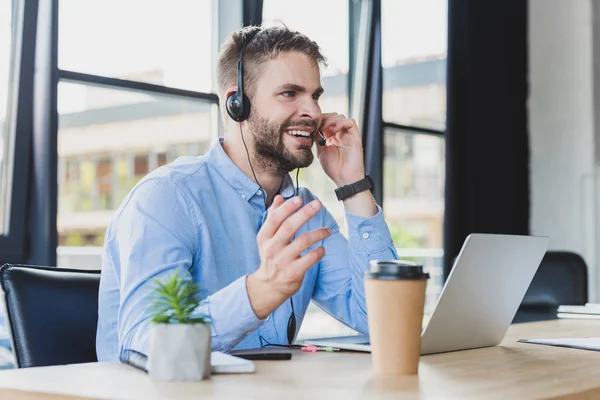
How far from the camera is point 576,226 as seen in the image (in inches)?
193

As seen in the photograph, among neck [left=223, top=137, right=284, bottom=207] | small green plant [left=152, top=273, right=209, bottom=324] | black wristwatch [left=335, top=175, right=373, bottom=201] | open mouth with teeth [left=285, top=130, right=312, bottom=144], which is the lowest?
small green plant [left=152, top=273, right=209, bottom=324]

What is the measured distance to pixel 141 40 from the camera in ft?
10.5

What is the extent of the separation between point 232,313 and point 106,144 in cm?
195

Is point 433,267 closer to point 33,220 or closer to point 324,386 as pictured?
point 33,220

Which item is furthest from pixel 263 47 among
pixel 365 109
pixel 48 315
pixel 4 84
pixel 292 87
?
pixel 365 109

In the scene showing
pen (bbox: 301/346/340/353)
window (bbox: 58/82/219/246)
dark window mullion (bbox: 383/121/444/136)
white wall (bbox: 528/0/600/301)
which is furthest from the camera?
white wall (bbox: 528/0/600/301)

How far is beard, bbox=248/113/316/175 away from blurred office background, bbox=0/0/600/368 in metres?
0.84

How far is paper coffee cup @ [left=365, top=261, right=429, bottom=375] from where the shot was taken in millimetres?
1138

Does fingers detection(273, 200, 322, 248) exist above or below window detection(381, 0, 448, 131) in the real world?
below

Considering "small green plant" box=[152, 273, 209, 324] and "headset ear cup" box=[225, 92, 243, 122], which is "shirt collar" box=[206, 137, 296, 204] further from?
"small green plant" box=[152, 273, 209, 324]

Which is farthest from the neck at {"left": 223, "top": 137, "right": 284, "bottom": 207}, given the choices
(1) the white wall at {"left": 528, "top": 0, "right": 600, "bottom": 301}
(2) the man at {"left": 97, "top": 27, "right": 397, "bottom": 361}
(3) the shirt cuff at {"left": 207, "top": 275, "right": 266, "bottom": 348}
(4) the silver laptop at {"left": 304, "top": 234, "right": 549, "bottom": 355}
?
(1) the white wall at {"left": 528, "top": 0, "right": 600, "bottom": 301}

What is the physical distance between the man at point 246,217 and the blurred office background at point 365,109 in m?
0.76

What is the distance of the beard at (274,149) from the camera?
1.99m

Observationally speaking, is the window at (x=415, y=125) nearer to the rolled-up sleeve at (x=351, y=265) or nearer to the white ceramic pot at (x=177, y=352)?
the rolled-up sleeve at (x=351, y=265)
